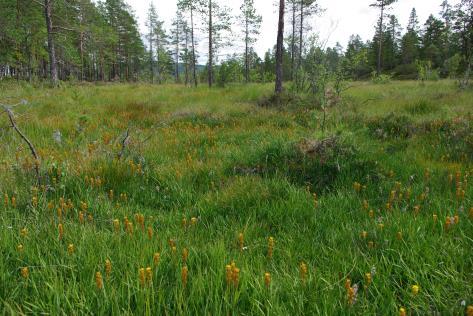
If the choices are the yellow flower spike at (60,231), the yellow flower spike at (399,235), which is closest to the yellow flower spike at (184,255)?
the yellow flower spike at (60,231)

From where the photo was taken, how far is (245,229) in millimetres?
2377

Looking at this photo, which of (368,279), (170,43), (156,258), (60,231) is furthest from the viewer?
(170,43)

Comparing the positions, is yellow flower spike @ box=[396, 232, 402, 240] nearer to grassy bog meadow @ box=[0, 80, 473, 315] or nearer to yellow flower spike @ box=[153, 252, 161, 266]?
grassy bog meadow @ box=[0, 80, 473, 315]

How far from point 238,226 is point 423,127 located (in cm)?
563

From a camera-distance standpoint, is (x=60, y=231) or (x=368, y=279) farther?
(x=60, y=231)

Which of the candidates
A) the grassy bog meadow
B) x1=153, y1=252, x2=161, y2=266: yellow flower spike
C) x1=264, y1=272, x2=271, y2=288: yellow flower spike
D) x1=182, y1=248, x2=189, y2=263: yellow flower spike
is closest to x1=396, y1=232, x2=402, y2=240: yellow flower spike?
the grassy bog meadow

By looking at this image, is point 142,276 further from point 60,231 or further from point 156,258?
point 60,231

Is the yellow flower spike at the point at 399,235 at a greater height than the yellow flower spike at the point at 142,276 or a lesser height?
lesser

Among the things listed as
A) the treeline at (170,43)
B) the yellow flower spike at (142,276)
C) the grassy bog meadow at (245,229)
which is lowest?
the grassy bog meadow at (245,229)

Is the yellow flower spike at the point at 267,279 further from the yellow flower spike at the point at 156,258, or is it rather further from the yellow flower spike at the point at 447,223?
the yellow flower spike at the point at 447,223

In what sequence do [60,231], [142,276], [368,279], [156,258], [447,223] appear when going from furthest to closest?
[447,223] < [60,231] < [156,258] < [368,279] < [142,276]

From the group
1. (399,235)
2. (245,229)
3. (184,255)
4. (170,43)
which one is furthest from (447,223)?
(170,43)

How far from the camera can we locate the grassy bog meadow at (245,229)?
57.1 inches

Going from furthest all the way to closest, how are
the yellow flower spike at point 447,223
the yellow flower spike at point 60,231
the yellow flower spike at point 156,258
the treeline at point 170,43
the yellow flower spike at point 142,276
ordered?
the treeline at point 170,43, the yellow flower spike at point 447,223, the yellow flower spike at point 60,231, the yellow flower spike at point 156,258, the yellow flower spike at point 142,276
